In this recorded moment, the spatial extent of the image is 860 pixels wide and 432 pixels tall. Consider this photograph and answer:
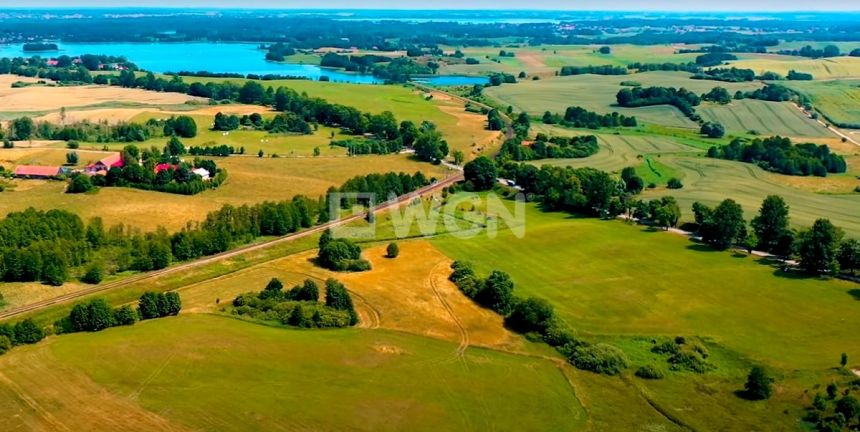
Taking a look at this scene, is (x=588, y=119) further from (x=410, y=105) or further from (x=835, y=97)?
(x=835, y=97)

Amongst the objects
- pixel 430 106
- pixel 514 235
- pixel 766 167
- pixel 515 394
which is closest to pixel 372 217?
pixel 514 235

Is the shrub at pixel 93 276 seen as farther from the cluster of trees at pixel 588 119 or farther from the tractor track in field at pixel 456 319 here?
the cluster of trees at pixel 588 119

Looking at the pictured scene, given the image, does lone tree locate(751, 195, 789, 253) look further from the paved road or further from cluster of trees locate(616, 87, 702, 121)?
cluster of trees locate(616, 87, 702, 121)

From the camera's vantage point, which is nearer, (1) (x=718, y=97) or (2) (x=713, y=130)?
(2) (x=713, y=130)

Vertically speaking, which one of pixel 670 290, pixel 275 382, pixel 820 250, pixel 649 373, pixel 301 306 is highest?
pixel 820 250

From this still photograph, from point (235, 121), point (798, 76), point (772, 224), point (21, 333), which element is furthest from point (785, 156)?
point (21, 333)

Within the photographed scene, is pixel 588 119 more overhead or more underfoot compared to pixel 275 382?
more overhead

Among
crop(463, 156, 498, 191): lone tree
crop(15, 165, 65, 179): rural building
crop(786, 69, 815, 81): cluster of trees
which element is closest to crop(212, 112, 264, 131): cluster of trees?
crop(15, 165, 65, 179): rural building

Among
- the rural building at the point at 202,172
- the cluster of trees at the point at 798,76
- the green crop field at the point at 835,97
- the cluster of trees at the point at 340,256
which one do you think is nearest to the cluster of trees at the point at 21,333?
the cluster of trees at the point at 340,256
